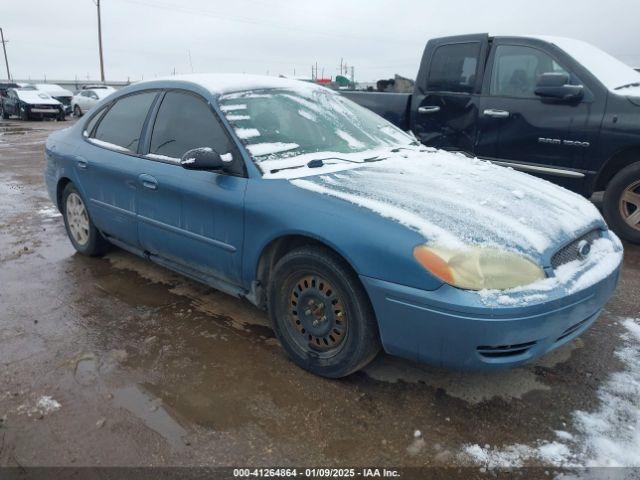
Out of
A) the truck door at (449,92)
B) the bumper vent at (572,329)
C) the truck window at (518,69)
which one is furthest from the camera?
the truck door at (449,92)

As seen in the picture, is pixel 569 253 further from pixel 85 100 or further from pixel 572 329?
pixel 85 100

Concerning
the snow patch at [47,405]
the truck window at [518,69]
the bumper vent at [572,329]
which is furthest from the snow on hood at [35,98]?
the bumper vent at [572,329]

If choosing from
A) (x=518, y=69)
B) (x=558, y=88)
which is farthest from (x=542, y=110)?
(x=518, y=69)

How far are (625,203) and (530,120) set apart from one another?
3.89 feet

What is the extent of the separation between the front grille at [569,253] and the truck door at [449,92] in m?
3.01

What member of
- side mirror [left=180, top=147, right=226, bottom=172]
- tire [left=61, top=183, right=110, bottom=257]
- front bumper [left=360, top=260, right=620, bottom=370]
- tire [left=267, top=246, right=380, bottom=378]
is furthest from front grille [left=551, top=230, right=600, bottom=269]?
tire [left=61, top=183, right=110, bottom=257]

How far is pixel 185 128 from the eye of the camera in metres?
3.46

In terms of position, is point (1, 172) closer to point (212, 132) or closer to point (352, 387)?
point (212, 132)

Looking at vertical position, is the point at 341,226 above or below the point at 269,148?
below

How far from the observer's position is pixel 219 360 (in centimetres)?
296

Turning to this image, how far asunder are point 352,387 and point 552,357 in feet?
3.92

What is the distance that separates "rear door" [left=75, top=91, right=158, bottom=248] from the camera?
3762mm

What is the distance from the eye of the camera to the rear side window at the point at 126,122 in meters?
3.81

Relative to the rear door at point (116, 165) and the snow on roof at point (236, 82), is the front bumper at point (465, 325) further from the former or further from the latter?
the rear door at point (116, 165)
